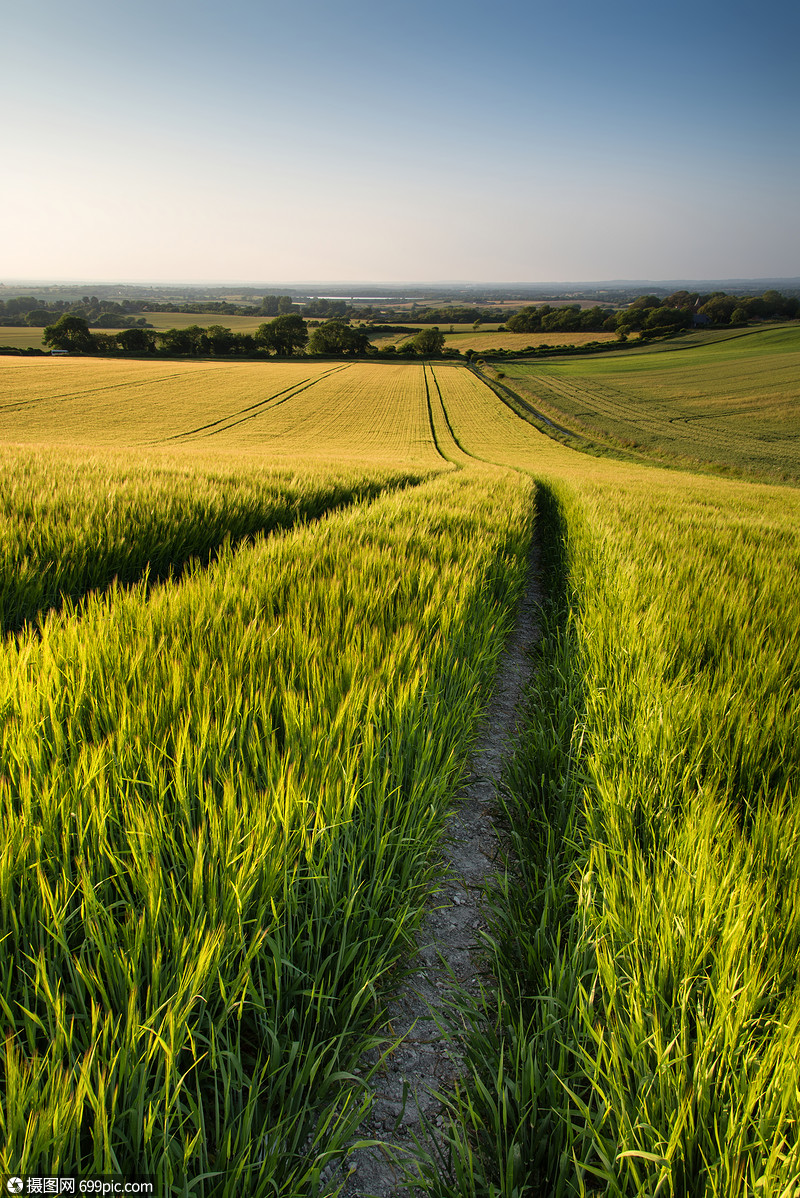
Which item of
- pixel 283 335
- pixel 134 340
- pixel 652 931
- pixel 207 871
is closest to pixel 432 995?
pixel 652 931

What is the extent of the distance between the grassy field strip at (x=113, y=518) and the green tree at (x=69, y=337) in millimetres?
70367

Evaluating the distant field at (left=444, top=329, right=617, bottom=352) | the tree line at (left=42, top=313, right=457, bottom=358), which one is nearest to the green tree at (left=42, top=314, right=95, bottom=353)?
the tree line at (left=42, top=313, right=457, bottom=358)

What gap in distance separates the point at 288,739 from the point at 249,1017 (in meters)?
0.65

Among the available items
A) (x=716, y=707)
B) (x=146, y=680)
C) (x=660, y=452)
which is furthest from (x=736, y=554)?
(x=660, y=452)

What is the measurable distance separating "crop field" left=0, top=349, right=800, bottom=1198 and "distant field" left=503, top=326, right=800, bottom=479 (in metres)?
28.5

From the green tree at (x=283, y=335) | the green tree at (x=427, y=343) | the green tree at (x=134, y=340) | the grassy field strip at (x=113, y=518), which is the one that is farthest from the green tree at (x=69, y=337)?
the grassy field strip at (x=113, y=518)

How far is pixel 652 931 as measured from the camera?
121cm

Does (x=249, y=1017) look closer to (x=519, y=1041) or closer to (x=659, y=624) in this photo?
(x=519, y=1041)

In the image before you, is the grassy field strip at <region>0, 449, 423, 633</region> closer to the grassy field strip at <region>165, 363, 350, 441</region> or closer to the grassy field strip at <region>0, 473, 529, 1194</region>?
the grassy field strip at <region>0, 473, 529, 1194</region>

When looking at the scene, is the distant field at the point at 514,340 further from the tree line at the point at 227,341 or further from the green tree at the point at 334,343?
the green tree at the point at 334,343

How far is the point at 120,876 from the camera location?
1146 mm

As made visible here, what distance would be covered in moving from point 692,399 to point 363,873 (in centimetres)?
5205

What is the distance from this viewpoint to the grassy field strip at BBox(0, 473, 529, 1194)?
84 cm

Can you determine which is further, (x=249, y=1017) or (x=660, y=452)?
(x=660, y=452)
